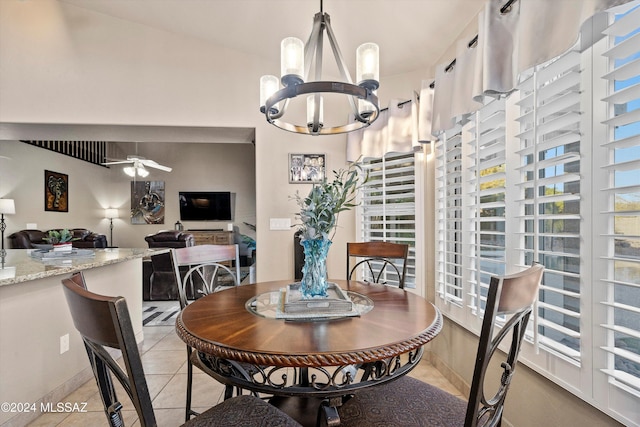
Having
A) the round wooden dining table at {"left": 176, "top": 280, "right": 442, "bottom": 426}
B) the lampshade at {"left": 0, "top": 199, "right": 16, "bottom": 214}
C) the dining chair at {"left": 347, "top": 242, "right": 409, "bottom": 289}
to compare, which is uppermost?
the lampshade at {"left": 0, "top": 199, "right": 16, "bottom": 214}

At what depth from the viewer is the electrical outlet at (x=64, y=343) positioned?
2133mm

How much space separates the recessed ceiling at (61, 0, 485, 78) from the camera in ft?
7.05

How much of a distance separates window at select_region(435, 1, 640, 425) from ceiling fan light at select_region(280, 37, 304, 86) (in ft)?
3.76

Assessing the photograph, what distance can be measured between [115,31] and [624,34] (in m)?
4.17

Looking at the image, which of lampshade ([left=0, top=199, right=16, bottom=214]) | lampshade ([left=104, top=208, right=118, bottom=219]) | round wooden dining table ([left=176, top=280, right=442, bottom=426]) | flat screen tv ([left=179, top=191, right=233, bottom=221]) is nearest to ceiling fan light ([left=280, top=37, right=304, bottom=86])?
round wooden dining table ([left=176, top=280, right=442, bottom=426])

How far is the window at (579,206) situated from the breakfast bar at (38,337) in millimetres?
2725

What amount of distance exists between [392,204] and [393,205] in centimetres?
2

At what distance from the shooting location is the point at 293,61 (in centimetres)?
142

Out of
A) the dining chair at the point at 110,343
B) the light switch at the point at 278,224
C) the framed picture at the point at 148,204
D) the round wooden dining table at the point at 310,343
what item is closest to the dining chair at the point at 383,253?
the round wooden dining table at the point at 310,343

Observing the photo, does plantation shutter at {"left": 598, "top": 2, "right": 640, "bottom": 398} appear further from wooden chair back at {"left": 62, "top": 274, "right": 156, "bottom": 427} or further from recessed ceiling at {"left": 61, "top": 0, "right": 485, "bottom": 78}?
wooden chair back at {"left": 62, "top": 274, "right": 156, "bottom": 427}

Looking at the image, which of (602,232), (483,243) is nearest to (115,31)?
(483,243)

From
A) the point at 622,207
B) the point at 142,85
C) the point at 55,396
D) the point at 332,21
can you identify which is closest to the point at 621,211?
the point at 622,207

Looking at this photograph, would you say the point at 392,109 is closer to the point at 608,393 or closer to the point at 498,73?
the point at 498,73

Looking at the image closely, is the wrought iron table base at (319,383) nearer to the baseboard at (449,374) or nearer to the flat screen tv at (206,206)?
the baseboard at (449,374)
